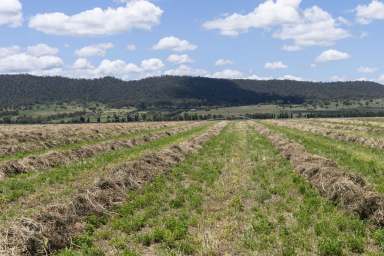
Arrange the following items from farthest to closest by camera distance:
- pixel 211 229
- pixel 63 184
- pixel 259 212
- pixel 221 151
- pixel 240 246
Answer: pixel 221 151 → pixel 63 184 → pixel 259 212 → pixel 211 229 → pixel 240 246

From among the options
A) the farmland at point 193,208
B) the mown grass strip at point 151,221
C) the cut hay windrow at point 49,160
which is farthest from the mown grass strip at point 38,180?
the mown grass strip at point 151,221

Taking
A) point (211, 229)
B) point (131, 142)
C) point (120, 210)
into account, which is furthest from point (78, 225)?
point (131, 142)

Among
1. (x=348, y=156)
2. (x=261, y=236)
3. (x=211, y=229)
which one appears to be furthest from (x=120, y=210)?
(x=348, y=156)

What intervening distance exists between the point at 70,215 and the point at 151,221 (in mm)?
2332

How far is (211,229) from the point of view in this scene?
12.7 m

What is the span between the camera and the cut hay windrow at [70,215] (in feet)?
35.1

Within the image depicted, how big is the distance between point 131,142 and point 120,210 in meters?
27.4

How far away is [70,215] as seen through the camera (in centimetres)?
1332

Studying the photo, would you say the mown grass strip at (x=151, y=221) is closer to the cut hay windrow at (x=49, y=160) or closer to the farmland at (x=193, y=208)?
the farmland at (x=193, y=208)

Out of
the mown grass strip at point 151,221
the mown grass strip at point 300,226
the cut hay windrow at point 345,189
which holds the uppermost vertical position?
the cut hay windrow at point 345,189

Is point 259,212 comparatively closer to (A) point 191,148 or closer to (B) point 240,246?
(B) point 240,246

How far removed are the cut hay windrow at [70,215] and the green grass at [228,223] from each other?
1.45 ft

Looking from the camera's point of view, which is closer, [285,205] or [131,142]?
[285,205]

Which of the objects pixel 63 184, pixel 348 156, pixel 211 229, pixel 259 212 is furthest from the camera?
pixel 348 156
